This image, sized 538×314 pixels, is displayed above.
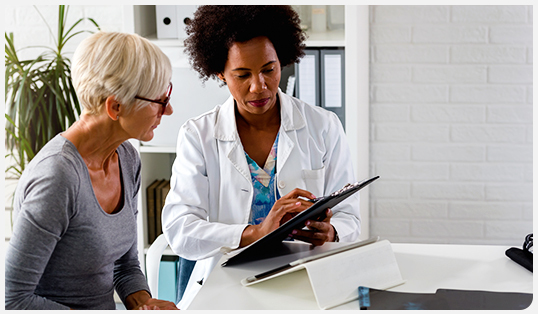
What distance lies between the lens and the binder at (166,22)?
7.44 feet

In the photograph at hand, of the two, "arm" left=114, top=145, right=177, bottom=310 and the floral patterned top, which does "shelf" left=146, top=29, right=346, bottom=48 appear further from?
"arm" left=114, top=145, right=177, bottom=310

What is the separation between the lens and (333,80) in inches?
89.0

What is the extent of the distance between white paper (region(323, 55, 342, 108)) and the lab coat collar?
54 cm

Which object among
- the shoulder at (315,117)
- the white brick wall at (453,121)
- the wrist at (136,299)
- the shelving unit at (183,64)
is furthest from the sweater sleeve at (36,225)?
the white brick wall at (453,121)

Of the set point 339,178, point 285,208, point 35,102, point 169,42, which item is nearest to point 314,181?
point 339,178

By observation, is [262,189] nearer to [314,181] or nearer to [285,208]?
[314,181]

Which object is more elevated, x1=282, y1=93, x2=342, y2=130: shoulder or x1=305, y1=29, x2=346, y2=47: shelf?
x1=305, y1=29, x2=346, y2=47: shelf

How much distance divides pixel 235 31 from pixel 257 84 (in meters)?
0.18

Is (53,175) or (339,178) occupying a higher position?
(53,175)

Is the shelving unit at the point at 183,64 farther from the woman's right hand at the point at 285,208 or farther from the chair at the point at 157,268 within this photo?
the woman's right hand at the point at 285,208

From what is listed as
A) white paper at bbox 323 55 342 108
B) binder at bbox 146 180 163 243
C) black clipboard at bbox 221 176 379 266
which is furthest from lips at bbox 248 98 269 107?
binder at bbox 146 180 163 243

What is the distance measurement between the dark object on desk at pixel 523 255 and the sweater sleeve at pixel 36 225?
2.95 ft

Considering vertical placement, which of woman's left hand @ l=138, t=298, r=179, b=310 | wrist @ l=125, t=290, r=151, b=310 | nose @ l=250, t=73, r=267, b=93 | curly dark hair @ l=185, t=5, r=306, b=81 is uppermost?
curly dark hair @ l=185, t=5, r=306, b=81

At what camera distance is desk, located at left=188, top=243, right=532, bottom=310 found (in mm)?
975
